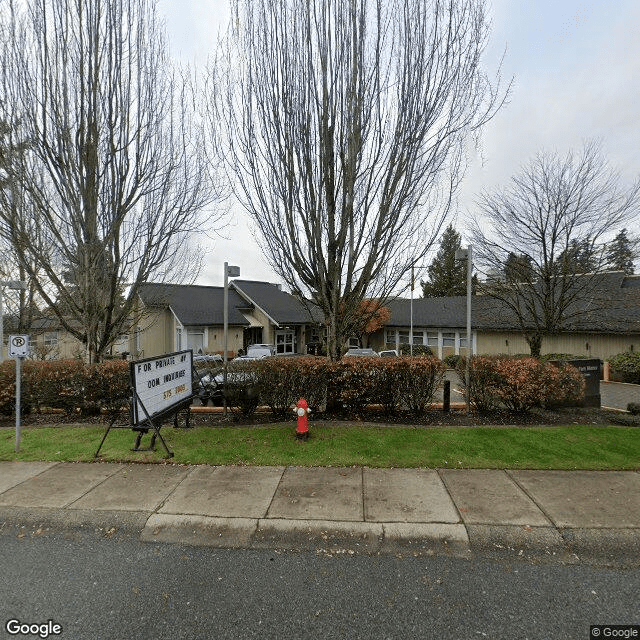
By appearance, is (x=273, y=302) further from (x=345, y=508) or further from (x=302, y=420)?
(x=345, y=508)

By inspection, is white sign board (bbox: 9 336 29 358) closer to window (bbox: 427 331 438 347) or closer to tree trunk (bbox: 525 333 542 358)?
tree trunk (bbox: 525 333 542 358)

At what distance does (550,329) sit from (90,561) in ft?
52.1

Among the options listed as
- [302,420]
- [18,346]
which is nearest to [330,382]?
[302,420]

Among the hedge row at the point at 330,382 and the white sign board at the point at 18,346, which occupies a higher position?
the white sign board at the point at 18,346

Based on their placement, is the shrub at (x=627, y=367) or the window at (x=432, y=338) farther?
the window at (x=432, y=338)

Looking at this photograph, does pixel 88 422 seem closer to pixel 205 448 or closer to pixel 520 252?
pixel 205 448

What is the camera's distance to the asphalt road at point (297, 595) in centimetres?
240

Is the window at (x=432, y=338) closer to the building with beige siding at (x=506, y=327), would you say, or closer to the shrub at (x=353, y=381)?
the building with beige siding at (x=506, y=327)

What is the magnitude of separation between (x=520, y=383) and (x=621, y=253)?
10133 mm

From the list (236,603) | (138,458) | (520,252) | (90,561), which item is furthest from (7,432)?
(520,252)

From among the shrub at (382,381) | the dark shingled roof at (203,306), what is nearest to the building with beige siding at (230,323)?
the dark shingled roof at (203,306)

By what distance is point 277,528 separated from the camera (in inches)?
138

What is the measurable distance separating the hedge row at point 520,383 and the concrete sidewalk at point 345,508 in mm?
2651

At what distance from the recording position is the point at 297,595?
2.69m
